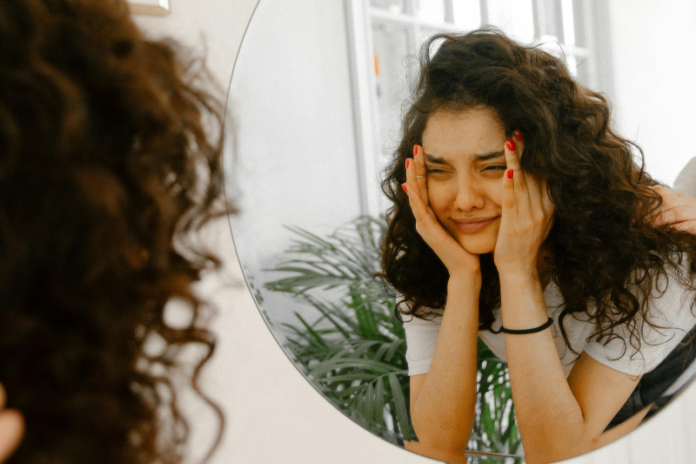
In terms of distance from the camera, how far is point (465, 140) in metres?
0.48

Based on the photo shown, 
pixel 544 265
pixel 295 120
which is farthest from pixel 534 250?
pixel 295 120

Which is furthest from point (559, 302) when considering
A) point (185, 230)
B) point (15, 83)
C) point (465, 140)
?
point (15, 83)

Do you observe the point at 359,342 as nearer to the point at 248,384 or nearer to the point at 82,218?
the point at 248,384

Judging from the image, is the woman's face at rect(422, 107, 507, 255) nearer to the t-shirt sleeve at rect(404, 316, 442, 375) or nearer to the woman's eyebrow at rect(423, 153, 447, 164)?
the woman's eyebrow at rect(423, 153, 447, 164)

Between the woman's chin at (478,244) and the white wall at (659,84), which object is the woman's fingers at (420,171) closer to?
the woman's chin at (478,244)

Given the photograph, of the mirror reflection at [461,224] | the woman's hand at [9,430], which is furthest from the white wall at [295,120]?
the woman's hand at [9,430]

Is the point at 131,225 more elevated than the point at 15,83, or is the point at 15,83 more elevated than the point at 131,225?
the point at 15,83

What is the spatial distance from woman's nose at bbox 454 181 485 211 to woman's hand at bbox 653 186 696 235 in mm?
183

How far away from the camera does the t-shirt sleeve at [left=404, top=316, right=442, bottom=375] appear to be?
0.56 metres

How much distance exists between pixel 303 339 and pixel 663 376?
0.41 metres

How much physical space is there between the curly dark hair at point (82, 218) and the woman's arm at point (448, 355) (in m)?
0.27

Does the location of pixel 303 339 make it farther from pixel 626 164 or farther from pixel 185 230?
pixel 626 164

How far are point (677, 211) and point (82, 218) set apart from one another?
0.54 metres

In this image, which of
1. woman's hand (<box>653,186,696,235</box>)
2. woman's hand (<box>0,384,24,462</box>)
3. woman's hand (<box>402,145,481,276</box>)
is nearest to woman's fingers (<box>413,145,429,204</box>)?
woman's hand (<box>402,145,481,276</box>)
